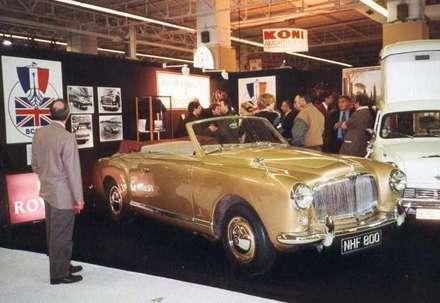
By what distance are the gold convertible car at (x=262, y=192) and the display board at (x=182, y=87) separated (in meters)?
4.86

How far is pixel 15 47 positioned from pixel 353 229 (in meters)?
5.70

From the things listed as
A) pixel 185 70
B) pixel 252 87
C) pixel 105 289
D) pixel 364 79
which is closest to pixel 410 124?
pixel 105 289

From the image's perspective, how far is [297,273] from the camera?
4.46 metres

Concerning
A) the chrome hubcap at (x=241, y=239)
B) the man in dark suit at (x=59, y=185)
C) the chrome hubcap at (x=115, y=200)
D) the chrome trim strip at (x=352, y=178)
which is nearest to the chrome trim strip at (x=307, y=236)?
the chrome trim strip at (x=352, y=178)

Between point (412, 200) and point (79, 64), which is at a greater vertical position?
point (79, 64)

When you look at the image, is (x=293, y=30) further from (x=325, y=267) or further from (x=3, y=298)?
(x=3, y=298)

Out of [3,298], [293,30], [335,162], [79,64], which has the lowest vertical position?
[3,298]

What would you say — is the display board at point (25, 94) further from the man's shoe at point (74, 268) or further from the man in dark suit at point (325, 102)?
the man in dark suit at point (325, 102)

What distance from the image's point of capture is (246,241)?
441 centimetres

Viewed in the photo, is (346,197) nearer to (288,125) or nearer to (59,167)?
(59,167)

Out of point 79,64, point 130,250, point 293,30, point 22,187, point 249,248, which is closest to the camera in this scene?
point 249,248

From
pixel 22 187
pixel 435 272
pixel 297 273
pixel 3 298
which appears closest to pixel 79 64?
pixel 22 187

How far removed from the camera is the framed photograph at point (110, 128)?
938 cm

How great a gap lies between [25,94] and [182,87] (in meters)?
4.52
